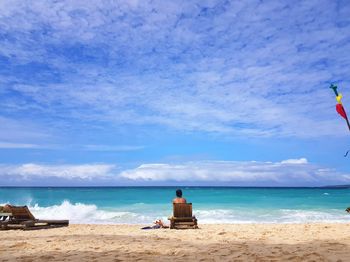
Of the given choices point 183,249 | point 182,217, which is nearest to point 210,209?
point 182,217

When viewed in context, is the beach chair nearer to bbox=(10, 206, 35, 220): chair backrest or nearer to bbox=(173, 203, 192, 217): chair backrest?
bbox=(173, 203, 192, 217): chair backrest

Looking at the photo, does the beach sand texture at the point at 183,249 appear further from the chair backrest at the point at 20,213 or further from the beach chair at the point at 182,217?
the chair backrest at the point at 20,213

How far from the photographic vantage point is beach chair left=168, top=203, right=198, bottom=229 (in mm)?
12852

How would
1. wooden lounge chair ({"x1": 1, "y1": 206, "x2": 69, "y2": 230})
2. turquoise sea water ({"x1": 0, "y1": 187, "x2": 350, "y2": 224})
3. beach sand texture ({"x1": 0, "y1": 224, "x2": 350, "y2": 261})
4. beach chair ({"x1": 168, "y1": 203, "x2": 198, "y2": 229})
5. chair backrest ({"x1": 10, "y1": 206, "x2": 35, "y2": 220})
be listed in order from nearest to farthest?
beach sand texture ({"x1": 0, "y1": 224, "x2": 350, "y2": 261})
beach chair ({"x1": 168, "y1": 203, "x2": 198, "y2": 229})
wooden lounge chair ({"x1": 1, "y1": 206, "x2": 69, "y2": 230})
chair backrest ({"x1": 10, "y1": 206, "x2": 35, "y2": 220})
turquoise sea water ({"x1": 0, "y1": 187, "x2": 350, "y2": 224})

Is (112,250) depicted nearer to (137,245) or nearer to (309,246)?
(137,245)

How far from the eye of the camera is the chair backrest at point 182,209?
12.9 meters

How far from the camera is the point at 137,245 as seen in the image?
8.64m

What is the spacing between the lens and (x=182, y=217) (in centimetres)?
1296

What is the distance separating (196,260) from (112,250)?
2185 millimetres

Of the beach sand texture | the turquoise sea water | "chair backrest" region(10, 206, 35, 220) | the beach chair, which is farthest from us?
the turquoise sea water

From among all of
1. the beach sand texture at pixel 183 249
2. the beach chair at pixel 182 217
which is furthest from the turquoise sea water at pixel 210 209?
the beach sand texture at pixel 183 249

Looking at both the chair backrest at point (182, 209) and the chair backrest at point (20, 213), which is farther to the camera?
the chair backrest at point (20, 213)

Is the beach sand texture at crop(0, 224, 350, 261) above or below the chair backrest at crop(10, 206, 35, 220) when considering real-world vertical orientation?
below

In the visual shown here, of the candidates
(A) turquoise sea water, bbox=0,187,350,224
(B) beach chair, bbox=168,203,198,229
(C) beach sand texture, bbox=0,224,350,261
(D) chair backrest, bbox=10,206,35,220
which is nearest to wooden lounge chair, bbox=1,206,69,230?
(D) chair backrest, bbox=10,206,35,220
